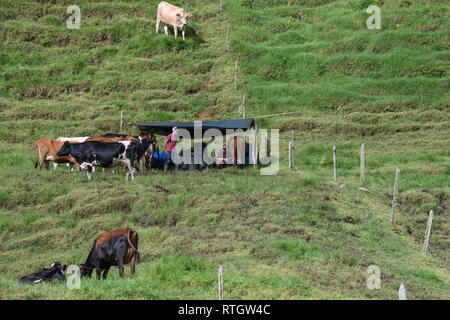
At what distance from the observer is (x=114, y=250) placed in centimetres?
1066

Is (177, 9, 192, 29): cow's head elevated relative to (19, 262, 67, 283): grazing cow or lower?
elevated

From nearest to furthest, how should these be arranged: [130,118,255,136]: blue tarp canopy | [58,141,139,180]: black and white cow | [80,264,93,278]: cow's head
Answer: [80,264,93,278]: cow's head, [58,141,139,180]: black and white cow, [130,118,255,136]: blue tarp canopy

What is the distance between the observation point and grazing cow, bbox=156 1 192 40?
29.7 m

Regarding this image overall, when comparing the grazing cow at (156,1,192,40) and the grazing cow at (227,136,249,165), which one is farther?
the grazing cow at (156,1,192,40)

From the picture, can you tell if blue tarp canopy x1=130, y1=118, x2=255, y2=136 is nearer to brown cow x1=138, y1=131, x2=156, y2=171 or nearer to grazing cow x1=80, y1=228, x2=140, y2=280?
brown cow x1=138, y1=131, x2=156, y2=171

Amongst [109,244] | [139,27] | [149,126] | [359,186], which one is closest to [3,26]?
[139,27]

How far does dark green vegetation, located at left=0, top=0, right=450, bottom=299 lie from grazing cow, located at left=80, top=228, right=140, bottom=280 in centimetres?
44

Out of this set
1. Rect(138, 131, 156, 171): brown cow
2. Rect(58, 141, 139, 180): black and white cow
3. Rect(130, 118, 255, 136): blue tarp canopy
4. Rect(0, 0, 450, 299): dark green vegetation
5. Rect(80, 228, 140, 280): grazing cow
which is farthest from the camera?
Rect(130, 118, 255, 136): blue tarp canopy

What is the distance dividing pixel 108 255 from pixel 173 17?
21.1 meters

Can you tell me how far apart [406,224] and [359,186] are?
8.78 feet

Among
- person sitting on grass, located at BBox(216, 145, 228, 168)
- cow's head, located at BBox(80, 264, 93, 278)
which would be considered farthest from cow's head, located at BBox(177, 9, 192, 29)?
cow's head, located at BBox(80, 264, 93, 278)

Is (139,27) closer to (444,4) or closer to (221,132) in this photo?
(221,132)

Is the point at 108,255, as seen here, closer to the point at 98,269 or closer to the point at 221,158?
the point at 98,269

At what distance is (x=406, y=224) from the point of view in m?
15.2
